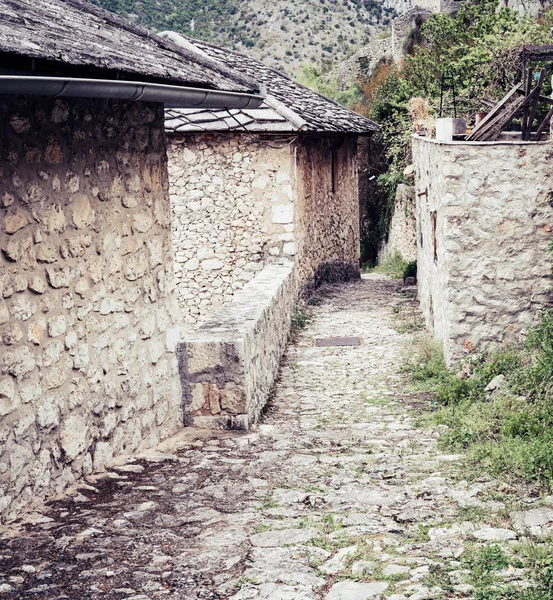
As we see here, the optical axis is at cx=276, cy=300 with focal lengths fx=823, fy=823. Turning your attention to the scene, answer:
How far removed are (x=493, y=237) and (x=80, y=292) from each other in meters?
4.37

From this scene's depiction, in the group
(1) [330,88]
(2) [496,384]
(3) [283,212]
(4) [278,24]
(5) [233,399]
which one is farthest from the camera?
(4) [278,24]

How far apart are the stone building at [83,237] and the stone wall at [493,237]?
2758mm

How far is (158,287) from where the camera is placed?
6.16 meters

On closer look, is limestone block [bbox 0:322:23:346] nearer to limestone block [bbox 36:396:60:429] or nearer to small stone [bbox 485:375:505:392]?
limestone block [bbox 36:396:60:429]

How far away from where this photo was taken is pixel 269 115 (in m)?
12.5

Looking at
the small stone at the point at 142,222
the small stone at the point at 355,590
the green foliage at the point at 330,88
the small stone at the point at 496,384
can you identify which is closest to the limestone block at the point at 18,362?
the small stone at the point at 142,222

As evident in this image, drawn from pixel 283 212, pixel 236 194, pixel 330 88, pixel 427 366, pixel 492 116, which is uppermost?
pixel 330 88

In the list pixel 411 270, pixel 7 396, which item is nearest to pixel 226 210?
pixel 411 270

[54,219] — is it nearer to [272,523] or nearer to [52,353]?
[52,353]

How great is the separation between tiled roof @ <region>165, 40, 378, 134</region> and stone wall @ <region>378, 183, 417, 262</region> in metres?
2.46

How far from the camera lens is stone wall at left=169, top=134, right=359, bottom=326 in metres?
12.6

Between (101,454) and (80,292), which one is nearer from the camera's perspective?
(80,292)

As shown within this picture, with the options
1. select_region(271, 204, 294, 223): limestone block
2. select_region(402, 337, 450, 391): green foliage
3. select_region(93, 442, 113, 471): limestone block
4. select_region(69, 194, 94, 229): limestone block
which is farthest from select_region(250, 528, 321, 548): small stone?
select_region(271, 204, 294, 223): limestone block

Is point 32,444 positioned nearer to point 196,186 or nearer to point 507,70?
point 196,186
